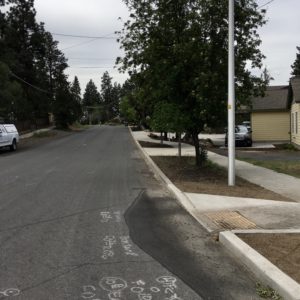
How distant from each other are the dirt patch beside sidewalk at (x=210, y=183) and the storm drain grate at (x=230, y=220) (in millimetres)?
2181

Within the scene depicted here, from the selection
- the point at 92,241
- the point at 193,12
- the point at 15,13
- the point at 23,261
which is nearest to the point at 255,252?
the point at 92,241

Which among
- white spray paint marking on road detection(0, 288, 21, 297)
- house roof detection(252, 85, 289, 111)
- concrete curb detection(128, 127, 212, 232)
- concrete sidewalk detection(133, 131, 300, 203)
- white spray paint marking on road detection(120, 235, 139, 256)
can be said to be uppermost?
house roof detection(252, 85, 289, 111)

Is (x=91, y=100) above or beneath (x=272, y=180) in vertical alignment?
above

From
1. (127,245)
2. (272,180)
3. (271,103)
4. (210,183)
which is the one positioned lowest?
(272,180)

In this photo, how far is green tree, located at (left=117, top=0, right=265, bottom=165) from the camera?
15836 mm

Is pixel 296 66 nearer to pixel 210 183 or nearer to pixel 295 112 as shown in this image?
pixel 295 112

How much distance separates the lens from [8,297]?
16.8 feet

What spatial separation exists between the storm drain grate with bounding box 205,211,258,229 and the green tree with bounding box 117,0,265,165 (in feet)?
21.5

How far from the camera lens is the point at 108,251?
6941 mm

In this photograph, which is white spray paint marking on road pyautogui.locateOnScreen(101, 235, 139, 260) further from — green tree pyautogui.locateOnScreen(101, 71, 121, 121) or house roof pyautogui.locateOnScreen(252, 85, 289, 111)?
green tree pyautogui.locateOnScreen(101, 71, 121, 121)

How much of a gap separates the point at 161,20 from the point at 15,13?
185 feet

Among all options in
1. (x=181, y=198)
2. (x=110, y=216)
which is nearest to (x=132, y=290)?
(x=110, y=216)

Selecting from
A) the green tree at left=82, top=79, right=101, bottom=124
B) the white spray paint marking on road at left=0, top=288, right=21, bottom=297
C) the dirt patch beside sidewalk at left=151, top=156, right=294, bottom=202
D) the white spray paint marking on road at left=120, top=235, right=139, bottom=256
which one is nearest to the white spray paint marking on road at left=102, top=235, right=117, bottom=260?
the white spray paint marking on road at left=120, top=235, right=139, bottom=256

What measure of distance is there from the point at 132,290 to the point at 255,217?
4.29 m
